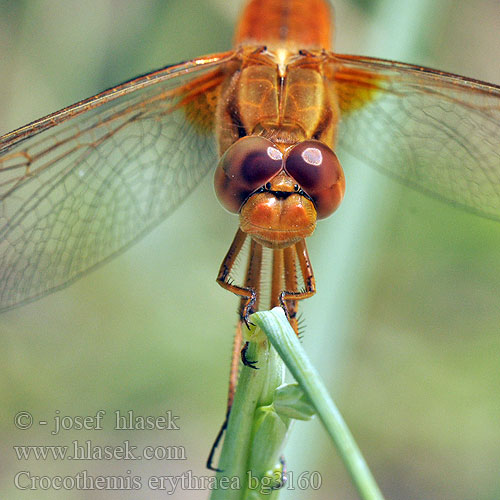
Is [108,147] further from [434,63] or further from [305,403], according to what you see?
[434,63]

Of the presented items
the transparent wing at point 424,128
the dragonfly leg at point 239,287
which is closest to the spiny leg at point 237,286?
the dragonfly leg at point 239,287

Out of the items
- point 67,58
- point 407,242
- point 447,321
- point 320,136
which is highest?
point 67,58

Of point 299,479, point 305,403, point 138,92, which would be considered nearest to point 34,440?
point 299,479

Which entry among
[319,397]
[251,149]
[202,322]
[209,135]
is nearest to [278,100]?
[251,149]

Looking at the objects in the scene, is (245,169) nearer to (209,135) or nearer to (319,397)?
(319,397)

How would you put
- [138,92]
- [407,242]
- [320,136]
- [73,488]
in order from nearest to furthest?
[320,136] → [138,92] → [73,488] → [407,242]

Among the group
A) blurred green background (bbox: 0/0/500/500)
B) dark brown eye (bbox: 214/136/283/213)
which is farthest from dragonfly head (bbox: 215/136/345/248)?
blurred green background (bbox: 0/0/500/500)

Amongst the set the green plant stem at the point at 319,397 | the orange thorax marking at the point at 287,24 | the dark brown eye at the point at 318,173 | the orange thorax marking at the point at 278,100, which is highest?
the orange thorax marking at the point at 287,24

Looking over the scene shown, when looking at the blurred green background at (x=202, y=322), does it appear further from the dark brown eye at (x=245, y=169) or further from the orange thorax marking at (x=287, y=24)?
the dark brown eye at (x=245, y=169)
